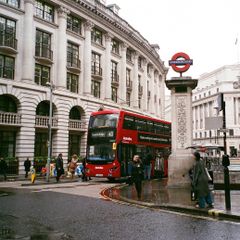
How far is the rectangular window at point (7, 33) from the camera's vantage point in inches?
1196

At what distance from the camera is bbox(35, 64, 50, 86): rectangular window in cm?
3384

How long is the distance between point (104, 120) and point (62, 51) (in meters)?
A: 17.2

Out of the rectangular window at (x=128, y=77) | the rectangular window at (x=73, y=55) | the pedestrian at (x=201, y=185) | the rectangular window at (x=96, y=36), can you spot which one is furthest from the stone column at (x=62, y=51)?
the pedestrian at (x=201, y=185)

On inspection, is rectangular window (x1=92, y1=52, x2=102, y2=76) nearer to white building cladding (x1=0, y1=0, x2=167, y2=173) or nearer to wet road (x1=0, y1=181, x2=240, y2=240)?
white building cladding (x1=0, y1=0, x2=167, y2=173)

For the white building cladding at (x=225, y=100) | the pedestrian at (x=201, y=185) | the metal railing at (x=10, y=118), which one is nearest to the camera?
the pedestrian at (x=201, y=185)

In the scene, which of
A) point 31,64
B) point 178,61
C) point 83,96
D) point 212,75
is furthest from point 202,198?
point 212,75

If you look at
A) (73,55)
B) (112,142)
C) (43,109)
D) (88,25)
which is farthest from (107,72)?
(112,142)

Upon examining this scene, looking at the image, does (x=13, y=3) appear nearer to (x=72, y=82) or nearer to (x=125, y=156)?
(x=72, y=82)

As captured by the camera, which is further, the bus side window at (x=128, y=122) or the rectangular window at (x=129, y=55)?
the rectangular window at (x=129, y=55)

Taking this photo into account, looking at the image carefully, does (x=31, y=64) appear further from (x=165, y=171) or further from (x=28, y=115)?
(x=165, y=171)


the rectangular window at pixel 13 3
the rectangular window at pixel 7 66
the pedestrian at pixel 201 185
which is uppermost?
the rectangular window at pixel 13 3

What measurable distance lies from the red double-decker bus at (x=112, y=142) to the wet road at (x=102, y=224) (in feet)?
32.1

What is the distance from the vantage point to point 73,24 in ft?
128

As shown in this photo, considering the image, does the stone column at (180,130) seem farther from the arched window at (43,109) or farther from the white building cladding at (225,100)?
the white building cladding at (225,100)
